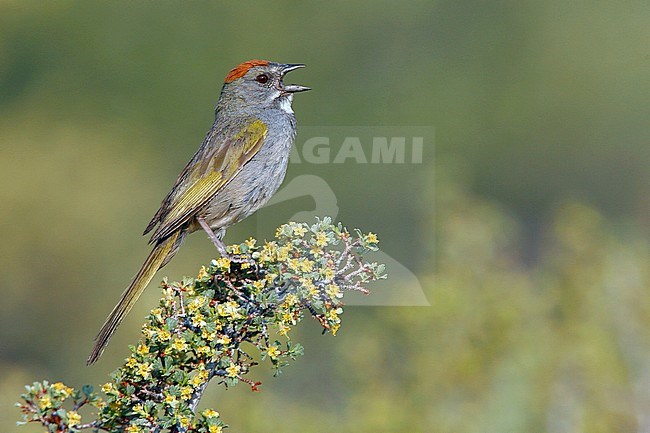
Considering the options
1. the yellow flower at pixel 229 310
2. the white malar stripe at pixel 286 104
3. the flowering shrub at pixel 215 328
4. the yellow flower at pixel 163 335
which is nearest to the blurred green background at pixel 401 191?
the white malar stripe at pixel 286 104

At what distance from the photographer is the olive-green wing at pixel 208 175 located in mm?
3812

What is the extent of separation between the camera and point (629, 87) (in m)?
16.8

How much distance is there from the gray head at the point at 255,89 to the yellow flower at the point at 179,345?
75.6 inches

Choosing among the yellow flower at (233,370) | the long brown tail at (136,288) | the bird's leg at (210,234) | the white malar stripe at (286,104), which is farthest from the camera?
the white malar stripe at (286,104)

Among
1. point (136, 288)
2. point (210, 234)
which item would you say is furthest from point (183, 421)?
point (210, 234)

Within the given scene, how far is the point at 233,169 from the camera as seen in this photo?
396 cm

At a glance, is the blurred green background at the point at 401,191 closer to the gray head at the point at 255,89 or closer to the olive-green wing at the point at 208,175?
the olive-green wing at the point at 208,175

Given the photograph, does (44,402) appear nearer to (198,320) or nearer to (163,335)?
(163,335)

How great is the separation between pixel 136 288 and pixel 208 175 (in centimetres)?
67

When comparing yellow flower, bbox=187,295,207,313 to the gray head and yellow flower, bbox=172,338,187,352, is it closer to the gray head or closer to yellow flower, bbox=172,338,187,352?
yellow flower, bbox=172,338,187,352

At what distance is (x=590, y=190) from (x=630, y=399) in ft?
28.7

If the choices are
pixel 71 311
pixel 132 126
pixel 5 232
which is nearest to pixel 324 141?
pixel 71 311

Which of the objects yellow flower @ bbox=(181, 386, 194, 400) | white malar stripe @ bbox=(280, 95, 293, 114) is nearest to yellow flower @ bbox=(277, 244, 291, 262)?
yellow flower @ bbox=(181, 386, 194, 400)

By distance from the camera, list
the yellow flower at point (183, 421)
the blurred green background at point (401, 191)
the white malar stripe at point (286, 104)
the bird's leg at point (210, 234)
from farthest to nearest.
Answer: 1. the blurred green background at point (401, 191)
2. the white malar stripe at point (286, 104)
3. the bird's leg at point (210, 234)
4. the yellow flower at point (183, 421)
